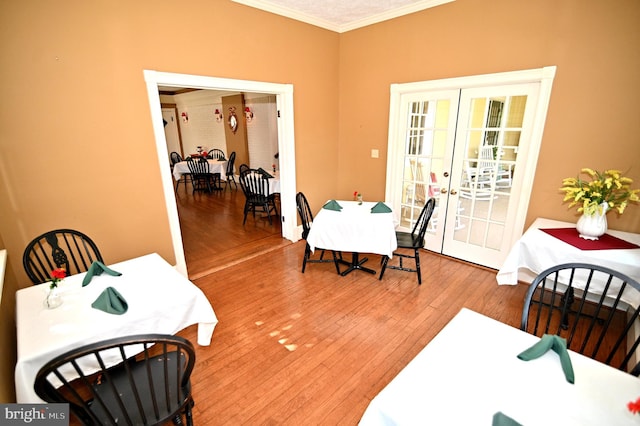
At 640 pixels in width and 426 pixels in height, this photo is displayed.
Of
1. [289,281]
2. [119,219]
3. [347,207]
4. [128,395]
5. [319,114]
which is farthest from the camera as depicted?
[319,114]

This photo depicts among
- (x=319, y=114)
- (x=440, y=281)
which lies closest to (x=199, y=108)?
(x=319, y=114)

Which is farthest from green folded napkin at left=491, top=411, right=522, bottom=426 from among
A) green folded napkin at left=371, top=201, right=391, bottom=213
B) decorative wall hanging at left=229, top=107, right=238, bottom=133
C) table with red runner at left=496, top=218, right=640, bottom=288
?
decorative wall hanging at left=229, top=107, right=238, bottom=133

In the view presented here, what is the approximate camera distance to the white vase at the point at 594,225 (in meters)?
2.41

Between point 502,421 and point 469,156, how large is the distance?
3081mm

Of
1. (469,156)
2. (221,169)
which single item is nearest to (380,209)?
(469,156)

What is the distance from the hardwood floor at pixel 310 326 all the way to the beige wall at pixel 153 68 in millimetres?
963

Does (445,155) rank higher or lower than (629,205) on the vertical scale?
higher

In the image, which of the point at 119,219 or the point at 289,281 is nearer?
the point at 119,219

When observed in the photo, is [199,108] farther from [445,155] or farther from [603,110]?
[603,110]

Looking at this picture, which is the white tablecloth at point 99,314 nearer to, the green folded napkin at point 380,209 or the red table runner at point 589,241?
the green folded napkin at point 380,209

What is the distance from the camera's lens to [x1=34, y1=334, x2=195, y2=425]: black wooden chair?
1126mm

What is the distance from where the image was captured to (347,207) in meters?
3.56

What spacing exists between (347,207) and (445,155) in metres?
1.37

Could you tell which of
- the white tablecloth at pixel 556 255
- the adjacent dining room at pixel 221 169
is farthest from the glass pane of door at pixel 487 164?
the adjacent dining room at pixel 221 169
